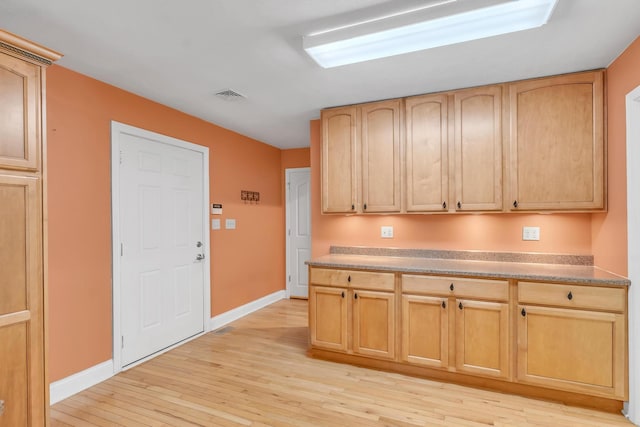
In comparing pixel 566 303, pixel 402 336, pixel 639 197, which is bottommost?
pixel 402 336

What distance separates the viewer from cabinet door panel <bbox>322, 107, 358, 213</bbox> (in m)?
3.34

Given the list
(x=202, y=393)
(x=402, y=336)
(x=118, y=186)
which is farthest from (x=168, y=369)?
(x=402, y=336)

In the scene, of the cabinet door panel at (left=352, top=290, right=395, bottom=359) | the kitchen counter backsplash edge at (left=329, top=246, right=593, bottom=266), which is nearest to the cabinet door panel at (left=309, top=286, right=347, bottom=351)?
the cabinet door panel at (left=352, top=290, right=395, bottom=359)

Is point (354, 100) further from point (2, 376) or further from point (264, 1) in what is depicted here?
point (2, 376)

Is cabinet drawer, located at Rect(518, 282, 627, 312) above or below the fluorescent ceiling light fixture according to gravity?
below

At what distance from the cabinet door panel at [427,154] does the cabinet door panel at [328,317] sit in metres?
1.08

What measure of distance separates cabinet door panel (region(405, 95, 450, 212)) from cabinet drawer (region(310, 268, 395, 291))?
0.72 meters

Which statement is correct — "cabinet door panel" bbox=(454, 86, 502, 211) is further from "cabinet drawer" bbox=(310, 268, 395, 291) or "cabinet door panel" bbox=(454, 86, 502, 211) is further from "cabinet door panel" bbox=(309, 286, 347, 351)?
A: "cabinet door panel" bbox=(309, 286, 347, 351)

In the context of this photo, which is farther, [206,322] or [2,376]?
[206,322]

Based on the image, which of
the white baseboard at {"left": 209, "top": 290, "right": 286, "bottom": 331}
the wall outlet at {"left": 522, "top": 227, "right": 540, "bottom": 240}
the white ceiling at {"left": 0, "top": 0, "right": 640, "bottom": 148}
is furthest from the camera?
the white baseboard at {"left": 209, "top": 290, "right": 286, "bottom": 331}

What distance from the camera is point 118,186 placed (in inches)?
114

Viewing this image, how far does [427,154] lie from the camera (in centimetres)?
306

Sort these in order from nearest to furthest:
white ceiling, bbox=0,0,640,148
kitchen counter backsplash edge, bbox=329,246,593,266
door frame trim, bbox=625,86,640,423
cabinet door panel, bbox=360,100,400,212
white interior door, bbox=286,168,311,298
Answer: white ceiling, bbox=0,0,640,148 → door frame trim, bbox=625,86,640,423 → kitchen counter backsplash edge, bbox=329,246,593,266 → cabinet door panel, bbox=360,100,400,212 → white interior door, bbox=286,168,311,298

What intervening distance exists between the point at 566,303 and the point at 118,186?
3.67m
